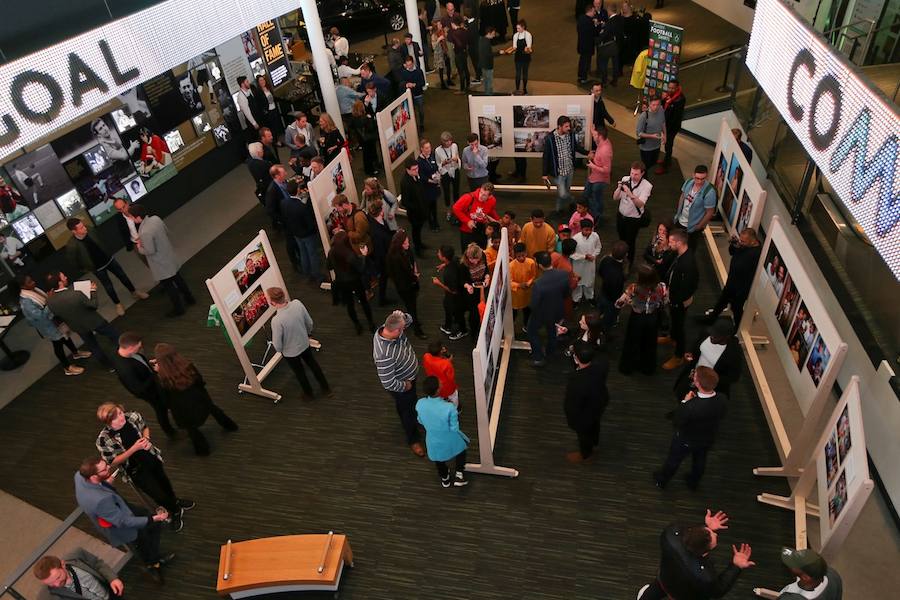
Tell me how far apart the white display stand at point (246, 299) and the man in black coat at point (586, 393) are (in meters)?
3.23

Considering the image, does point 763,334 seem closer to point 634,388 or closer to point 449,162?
point 634,388

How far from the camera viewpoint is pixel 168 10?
574 cm

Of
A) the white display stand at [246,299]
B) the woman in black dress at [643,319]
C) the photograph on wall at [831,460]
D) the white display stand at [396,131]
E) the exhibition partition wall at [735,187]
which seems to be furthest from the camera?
the white display stand at [396,131]

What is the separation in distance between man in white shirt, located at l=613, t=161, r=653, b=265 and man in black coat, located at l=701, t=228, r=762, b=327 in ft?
3.65

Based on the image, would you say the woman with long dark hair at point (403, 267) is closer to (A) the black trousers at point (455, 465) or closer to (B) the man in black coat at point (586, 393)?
(A) the black trousers at point (455, 465)

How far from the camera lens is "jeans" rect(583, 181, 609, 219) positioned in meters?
8.45

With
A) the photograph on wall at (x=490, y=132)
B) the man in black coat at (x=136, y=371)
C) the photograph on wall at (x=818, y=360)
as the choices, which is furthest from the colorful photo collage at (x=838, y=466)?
the photograph on wall at (x=490, y=132)

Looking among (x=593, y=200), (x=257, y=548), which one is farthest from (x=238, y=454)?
(x=593, y=200)

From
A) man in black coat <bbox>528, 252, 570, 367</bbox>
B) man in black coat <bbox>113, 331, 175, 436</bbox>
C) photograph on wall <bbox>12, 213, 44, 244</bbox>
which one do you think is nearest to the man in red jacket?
man in black coat <bbox>528, 252, 570, 367</bbox>

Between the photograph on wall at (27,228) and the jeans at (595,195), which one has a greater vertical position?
the photograph on wall at (27,228)

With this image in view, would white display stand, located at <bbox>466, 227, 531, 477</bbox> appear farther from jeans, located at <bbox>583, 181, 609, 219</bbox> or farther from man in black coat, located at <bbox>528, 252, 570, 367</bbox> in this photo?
jeans, located at <bbox>583, 181, 609, 219</bbox>

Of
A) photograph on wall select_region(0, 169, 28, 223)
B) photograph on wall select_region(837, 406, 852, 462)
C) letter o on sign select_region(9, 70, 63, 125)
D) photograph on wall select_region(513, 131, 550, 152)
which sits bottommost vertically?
photograph on wall select_region(513, 131, 550, 152)

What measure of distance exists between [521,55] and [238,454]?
968 cm

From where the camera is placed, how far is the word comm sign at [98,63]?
15.2ft
